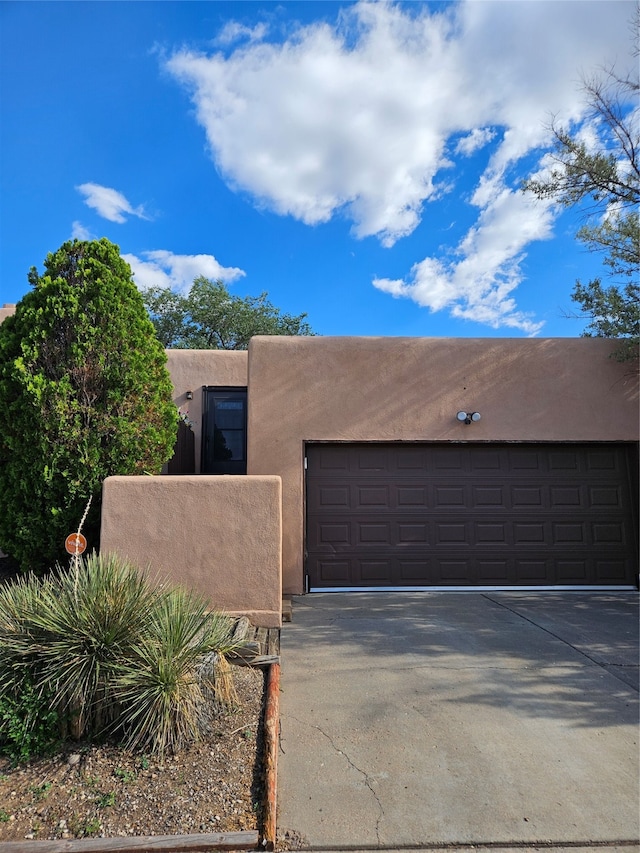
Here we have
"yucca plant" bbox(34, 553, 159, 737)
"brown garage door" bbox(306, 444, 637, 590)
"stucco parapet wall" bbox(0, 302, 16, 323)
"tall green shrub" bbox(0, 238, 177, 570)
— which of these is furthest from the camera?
"stucco parapet wall" bbox(0, 302, 16, 323)

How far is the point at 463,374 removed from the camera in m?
8.44

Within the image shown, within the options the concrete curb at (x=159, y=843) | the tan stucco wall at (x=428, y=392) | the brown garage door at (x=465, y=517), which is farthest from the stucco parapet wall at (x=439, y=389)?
the concrete curb at (x=159, y=843)

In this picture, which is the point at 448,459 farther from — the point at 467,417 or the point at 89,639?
the point at 89,639

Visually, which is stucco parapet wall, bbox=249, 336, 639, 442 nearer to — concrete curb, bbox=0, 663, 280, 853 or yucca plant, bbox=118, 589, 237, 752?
yucca plant, bbox=118, 589, 237, 752

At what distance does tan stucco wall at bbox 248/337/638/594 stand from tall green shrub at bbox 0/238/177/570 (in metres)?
2.27

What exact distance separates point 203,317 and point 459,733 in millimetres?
19767

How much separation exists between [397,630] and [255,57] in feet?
28.8

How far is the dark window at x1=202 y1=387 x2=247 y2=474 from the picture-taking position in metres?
10.1

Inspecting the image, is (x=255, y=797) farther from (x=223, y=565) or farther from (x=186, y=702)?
(x=223, y=565)

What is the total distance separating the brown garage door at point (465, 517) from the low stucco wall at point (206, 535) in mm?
2295

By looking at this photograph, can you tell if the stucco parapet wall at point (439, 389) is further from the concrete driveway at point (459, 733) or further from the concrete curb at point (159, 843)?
the concrete curb at point (159, 843)

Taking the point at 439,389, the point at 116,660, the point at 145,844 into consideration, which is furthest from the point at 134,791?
the point at 439,389

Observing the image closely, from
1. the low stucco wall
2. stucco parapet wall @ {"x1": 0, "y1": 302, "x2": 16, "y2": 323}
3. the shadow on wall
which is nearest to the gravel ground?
the shadow on wall

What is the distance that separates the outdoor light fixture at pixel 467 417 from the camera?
27.1ft
